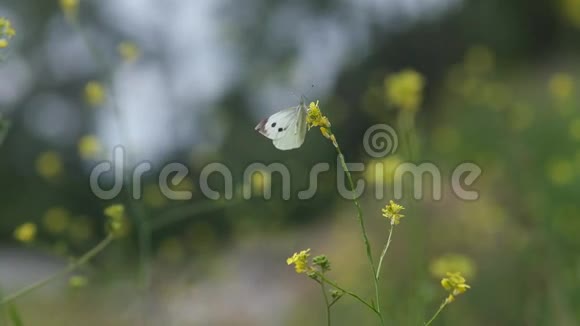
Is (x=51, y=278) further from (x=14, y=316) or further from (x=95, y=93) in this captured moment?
(x=95, y=93)

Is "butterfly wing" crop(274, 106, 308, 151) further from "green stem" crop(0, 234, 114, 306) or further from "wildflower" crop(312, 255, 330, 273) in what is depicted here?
"green stem" crop(0, 234, 114, 306)

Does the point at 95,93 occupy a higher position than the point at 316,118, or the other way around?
the point at 95,93

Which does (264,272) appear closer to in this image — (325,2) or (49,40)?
(325,2)

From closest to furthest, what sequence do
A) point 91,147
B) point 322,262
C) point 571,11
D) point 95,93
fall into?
1. point 322,262
2. point 95,93
3. point 91,147
4. point 571,11

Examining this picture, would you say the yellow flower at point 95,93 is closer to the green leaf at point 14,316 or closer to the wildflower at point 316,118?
the green leaf at point 14,316

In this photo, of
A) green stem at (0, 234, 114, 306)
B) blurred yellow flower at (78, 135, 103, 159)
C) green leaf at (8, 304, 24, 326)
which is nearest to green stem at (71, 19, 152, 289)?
blurred yellow flower at (78, 135, 103, 159)

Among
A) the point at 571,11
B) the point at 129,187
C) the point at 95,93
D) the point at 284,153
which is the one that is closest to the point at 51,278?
the point at 129,187
